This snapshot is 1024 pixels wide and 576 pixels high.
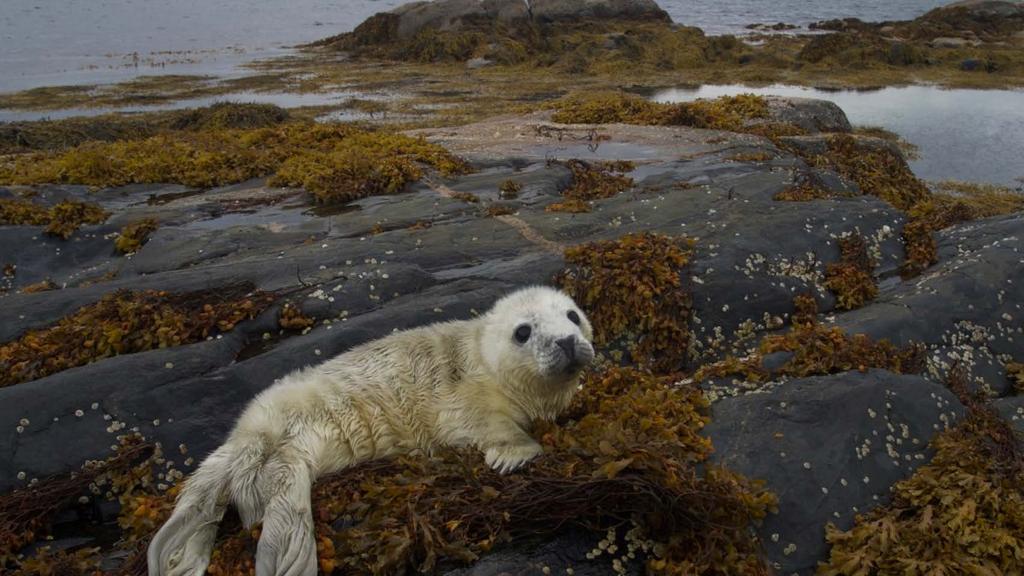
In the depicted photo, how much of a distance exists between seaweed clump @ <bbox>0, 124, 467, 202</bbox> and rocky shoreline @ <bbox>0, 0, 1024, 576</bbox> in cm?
7

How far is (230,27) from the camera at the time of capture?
67.6 metres

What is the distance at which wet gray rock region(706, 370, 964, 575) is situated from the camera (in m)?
4.36

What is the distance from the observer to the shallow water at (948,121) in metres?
18.1

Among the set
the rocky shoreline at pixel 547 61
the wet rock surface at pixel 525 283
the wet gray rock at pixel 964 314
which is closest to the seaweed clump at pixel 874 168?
the wet rock surface at pixel 525 283

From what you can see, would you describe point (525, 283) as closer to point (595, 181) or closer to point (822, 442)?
point (822, 442)

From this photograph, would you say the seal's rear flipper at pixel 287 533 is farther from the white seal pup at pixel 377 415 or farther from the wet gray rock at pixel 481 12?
the wet gray rock at pixel 481 12

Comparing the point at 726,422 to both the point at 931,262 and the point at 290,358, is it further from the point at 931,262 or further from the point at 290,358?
the point at 931,262

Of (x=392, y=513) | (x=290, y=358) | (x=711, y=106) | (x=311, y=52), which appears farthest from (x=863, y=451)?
(x=311, y=52)

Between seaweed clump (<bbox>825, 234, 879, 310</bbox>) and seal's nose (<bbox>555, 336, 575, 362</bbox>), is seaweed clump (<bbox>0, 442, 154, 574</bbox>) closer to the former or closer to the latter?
seal's nose (<bbox>555, 336, 575, 362</bbox>)

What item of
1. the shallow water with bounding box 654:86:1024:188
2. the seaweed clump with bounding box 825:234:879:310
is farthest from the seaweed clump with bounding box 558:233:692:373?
the shallow water with bounding box 654:86:1024:188

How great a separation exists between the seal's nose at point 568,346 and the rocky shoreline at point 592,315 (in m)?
0.50

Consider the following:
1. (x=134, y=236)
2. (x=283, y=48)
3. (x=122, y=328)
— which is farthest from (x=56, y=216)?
(x=283, y=48)

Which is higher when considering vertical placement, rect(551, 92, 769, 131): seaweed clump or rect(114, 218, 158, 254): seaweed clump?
rect(551, 92, 769, 131): seaweed clump

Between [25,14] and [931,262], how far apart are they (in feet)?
288
